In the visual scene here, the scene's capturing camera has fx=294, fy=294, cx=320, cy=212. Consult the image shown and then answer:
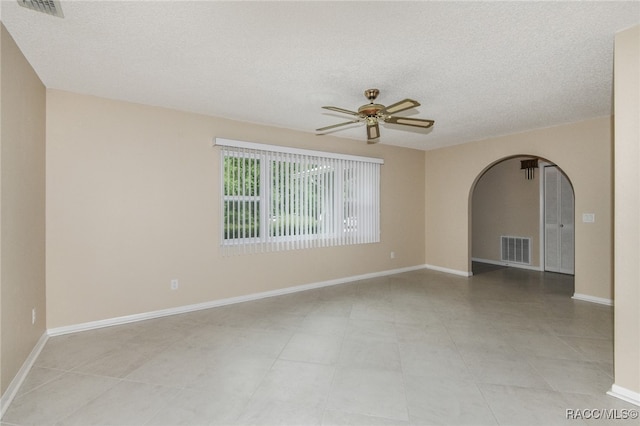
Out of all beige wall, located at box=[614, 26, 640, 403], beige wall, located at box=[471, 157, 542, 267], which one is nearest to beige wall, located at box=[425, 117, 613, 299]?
beige wall, located at box=[471, 157, 542, 267]

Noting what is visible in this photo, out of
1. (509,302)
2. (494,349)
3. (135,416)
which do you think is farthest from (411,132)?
(135,416)

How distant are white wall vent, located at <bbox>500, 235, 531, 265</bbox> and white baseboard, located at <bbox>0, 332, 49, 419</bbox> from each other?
784 cm

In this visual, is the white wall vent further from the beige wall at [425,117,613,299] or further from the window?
the window

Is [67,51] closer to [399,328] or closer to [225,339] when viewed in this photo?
[225,339]

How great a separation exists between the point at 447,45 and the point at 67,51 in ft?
9.82

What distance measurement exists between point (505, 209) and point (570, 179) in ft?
8.16

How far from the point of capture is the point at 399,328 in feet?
10.6

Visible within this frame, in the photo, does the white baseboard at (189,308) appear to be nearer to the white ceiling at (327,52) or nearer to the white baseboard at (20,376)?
the white baseboard at (20,376)

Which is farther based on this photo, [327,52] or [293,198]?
[293,198]

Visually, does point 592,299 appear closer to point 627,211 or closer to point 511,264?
point 511,264

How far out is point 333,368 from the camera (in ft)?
7.95

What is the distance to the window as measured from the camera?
4.04 meters

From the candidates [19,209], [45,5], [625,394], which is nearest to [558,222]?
[625,394]

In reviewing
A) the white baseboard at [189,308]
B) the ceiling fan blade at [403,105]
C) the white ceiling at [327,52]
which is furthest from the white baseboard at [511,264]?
the ceiling fan blade at [403,105]
